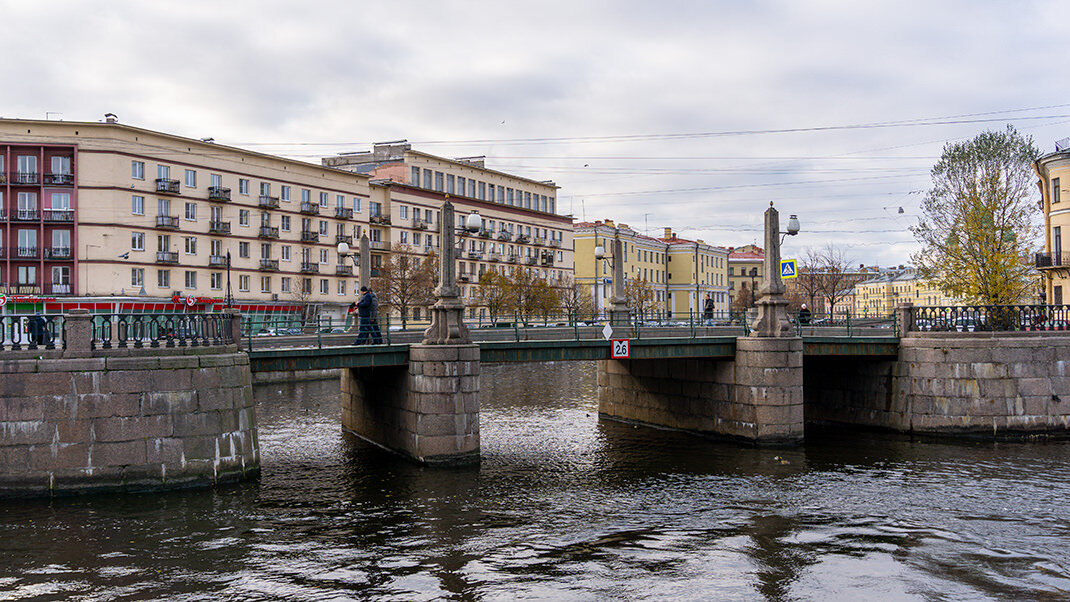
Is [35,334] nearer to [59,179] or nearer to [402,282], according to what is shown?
[59,179]

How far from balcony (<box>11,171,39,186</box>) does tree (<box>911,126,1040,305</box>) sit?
5373 cm

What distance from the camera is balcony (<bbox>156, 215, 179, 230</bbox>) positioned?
58.4 m

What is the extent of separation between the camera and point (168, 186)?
192 feet

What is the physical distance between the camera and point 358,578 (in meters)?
14.8

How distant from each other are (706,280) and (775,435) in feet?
329

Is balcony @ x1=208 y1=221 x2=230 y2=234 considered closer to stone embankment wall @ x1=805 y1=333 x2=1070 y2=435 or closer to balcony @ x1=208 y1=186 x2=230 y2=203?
balcony @ x1=208 y1=186 x2=230 y2=203

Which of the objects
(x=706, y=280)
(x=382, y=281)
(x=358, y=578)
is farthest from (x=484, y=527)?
(x=706, y=280)

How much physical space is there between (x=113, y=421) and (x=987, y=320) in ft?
94.2

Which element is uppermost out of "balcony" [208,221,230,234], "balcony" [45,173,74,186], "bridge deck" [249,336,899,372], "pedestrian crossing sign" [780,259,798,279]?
"balcony" [45,173,74,186]

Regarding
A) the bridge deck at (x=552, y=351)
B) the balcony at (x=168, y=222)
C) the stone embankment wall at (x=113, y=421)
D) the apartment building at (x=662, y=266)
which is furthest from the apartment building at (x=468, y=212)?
the stone embankment wall at (x=113, y=421)

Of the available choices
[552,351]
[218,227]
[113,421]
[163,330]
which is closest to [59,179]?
[218,227]

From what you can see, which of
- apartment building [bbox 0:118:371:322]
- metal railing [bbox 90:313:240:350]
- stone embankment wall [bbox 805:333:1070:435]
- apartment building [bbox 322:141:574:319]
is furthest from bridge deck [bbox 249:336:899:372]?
apartment building [bbox 322:141:574:319]

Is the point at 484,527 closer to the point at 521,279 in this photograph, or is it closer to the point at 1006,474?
the point at 1006,474

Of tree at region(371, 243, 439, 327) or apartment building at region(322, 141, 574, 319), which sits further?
apartment building at region(322, 141, 574, 319)
